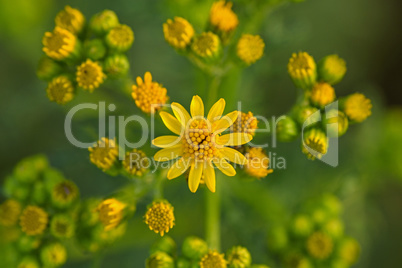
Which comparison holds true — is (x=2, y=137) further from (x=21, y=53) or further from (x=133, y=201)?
(x=133, y=201)

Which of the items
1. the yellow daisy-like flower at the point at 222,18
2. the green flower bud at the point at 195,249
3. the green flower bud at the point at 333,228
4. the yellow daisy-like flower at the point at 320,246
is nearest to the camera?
the green flower bud at the point at 195,249

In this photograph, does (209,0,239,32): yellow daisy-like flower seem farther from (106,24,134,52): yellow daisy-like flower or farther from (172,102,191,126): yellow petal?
(172,102,191,126): yellow petal

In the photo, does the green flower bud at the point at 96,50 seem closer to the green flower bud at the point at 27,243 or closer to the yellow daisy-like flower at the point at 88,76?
the yellow daisy-like flower at the point at 88,76

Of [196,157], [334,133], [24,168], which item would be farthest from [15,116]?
[334,133]

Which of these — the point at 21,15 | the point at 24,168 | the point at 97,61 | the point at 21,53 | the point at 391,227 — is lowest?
the point at 391,227

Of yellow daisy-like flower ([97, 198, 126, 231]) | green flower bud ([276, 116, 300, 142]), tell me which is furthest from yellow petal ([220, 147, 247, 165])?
yellow daisy-like flower ([97, 198, 126, 231])

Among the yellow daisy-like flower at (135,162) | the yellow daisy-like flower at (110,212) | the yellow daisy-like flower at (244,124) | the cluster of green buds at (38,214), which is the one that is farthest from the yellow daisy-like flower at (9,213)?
the yellow daisy-like flower at (244,124)

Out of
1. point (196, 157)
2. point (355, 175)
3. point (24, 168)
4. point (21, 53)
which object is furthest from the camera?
point (21, 53)
